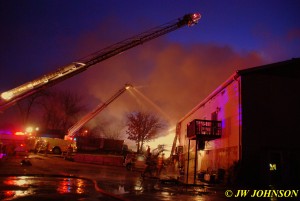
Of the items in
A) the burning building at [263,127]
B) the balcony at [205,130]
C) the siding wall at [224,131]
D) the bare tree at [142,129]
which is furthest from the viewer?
the bare tree at [142,129]

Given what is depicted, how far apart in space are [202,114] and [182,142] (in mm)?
9455

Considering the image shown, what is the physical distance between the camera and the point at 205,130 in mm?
21438

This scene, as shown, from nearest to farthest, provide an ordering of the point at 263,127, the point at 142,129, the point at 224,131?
the point at 263,127 < the point at 224,131 < the point at 142,129

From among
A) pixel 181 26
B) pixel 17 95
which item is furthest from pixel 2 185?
pixel 181 26

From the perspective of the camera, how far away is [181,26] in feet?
76.4

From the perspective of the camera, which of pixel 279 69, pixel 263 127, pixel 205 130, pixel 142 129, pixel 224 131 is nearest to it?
pixel 263 127

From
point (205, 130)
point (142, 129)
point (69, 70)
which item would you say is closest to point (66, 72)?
point (69, 70)

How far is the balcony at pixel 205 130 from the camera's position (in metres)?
20.7

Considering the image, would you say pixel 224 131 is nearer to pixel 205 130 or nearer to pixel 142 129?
pixel 205 130

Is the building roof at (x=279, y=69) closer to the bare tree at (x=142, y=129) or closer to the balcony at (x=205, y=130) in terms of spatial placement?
the balcony at (x=205, y=130)

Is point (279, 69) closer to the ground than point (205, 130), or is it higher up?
higher up

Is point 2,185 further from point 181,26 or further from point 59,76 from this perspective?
point 181,26

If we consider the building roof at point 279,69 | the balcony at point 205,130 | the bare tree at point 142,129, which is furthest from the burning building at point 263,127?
the bare tree at point 142,129

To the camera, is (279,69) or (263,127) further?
(279,69)
